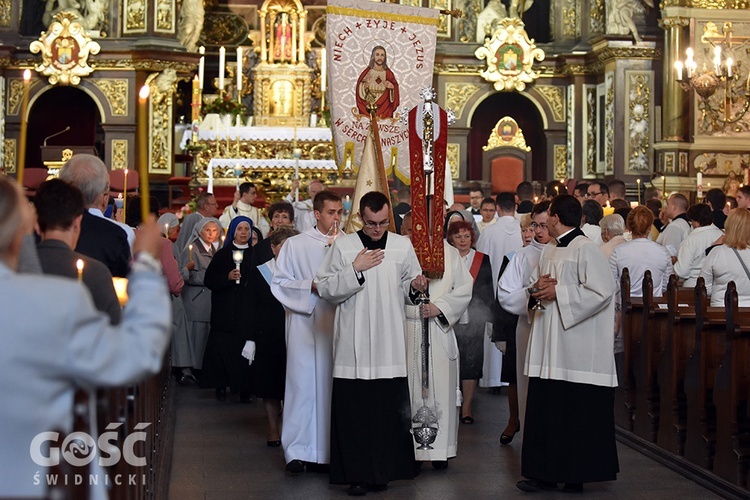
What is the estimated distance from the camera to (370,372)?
7863 mm

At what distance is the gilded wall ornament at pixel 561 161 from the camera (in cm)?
2422

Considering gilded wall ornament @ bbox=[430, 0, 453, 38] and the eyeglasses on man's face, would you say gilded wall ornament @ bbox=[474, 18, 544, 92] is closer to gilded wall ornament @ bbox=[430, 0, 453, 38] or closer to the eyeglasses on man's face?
gilded wall ornament @ bbox=[430, 0, 453, 38]

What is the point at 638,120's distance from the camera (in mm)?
22562

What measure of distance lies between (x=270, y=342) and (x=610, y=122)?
14273 millimetres

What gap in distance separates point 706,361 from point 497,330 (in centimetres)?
223

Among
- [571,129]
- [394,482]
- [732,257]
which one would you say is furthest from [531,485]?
[571,129]

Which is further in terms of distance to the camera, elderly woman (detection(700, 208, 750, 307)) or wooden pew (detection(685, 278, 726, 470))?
elderly woman (detection(700, 208, 750, 307))

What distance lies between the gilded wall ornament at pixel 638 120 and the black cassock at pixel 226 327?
40.4 feet

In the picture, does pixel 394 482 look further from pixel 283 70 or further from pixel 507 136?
pixel 507 136

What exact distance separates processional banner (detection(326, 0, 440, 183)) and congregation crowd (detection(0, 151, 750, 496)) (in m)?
0.74

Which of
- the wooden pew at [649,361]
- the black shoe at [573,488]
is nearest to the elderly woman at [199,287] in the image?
the wooden pew at [649,361]

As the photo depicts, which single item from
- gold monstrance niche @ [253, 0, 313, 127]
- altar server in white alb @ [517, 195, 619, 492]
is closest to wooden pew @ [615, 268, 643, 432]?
altar server in white alb @ [517, 195, 619, 492]

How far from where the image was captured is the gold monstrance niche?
22.6 meters

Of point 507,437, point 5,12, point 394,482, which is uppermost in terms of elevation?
point 5,12
